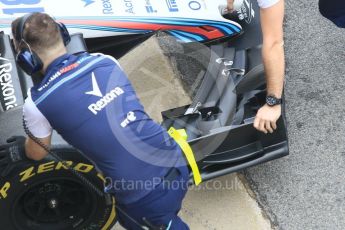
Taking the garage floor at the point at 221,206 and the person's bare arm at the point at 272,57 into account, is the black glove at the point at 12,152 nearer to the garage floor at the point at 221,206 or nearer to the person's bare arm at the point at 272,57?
the garage floor at the point at 221,206

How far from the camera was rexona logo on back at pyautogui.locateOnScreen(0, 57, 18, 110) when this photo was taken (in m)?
3.03

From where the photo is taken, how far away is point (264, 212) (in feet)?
12.3

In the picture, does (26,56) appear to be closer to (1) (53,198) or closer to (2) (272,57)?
(1) (53,198)

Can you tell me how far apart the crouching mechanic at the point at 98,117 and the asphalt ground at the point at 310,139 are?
122cm

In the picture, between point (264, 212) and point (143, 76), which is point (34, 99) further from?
point (143, 76)

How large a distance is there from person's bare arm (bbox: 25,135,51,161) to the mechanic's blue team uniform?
134mm

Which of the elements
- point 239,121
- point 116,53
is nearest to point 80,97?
point 239,121

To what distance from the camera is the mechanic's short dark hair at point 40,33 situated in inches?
99.5

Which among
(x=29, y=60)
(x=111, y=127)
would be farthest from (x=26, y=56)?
(x=111, y=127)

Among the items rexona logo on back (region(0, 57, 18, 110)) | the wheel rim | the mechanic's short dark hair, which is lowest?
the wheel rim

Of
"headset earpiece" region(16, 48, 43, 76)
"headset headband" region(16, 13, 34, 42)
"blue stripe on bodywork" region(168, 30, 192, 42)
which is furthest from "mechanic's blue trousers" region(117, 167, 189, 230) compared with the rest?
"blue stripe on bodywork" region(168, 30, 192, 42)

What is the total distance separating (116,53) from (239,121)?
42.1 inches

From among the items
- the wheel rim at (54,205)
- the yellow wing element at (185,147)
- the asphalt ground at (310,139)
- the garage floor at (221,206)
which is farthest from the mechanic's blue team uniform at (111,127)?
the asphalt ground at (310,139)

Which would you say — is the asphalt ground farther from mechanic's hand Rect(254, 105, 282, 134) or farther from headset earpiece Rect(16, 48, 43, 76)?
headset earpiece Rect(16, 48, 43, 76)
